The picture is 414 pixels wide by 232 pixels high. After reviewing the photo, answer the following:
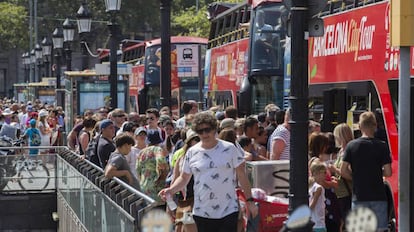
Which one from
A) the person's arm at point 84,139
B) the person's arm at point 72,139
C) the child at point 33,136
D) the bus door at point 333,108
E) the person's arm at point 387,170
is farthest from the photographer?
the child at point 33,136

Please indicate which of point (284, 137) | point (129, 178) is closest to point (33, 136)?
point (284, 137)

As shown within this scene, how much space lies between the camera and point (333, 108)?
15.2 meters

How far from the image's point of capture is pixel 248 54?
22641 millimetres

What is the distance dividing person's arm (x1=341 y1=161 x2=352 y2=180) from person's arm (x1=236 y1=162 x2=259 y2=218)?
141 centimetres

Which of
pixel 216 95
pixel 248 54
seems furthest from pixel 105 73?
pixel 248 54

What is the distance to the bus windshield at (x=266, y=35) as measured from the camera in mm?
22062

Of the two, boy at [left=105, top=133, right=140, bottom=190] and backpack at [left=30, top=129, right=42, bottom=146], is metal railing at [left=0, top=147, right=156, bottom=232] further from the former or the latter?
backpack at [left=30, top=129, right=42, bottom=146]

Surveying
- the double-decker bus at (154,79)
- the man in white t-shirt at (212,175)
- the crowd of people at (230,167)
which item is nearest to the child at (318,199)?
the crowd of people at (230,167)

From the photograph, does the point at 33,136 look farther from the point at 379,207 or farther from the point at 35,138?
the point at 379,207

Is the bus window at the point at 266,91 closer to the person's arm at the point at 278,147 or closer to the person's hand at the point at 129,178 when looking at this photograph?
the person's arm at the point at 278,147

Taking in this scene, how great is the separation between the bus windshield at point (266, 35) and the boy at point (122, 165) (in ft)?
34.4

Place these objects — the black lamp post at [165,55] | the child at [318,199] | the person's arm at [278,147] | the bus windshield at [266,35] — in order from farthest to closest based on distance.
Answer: the bus windshield at [266,35], the black lamp post at [165,55], the person's arm at [278,147], the child at [318,199]

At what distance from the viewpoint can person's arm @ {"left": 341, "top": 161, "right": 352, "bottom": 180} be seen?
10025 mm

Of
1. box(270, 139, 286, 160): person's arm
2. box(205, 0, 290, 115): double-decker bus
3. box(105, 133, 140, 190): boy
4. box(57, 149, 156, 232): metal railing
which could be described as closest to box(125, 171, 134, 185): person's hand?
box(105, 133, 140, 190): boy
